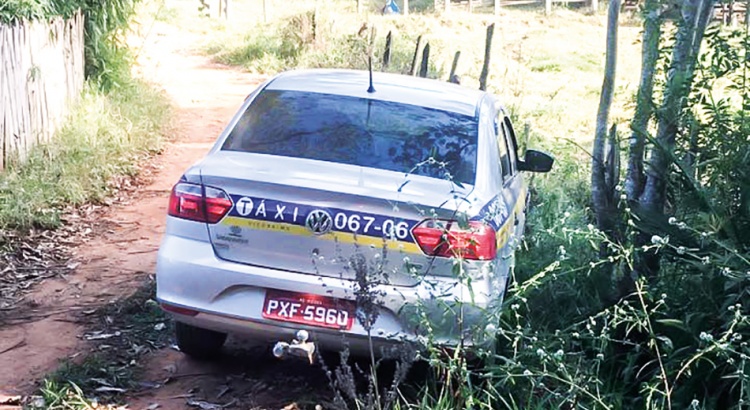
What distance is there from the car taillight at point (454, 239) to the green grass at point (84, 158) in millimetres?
4696

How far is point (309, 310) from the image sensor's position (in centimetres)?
444

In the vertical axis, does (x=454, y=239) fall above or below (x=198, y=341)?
above

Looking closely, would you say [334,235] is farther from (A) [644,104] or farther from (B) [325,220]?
(A) [644,104]

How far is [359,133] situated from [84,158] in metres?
5.30

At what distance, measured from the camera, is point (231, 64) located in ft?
66.8

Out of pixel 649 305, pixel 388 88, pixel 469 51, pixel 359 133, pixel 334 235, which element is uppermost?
pixel 388 88

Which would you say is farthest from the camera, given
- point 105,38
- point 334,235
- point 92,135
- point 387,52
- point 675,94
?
point 387,52

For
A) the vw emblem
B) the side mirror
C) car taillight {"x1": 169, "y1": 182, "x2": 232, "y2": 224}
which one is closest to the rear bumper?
car taillight {"x1": 169, "y1": 182, "x2": 232, "y2": 224}

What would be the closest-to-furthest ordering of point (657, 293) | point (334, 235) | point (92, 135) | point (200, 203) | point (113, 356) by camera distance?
point (657, 293) < point (334, 235) < point (200, 203) < point (113, 356) < point (92, 135)

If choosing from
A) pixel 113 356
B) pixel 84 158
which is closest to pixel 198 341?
pixel 113 356

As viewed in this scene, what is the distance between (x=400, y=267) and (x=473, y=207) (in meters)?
0.48

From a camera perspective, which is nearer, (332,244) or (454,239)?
(454,239)

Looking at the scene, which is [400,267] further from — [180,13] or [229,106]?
[180,13]

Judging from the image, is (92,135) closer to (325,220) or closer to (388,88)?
(388,88)
